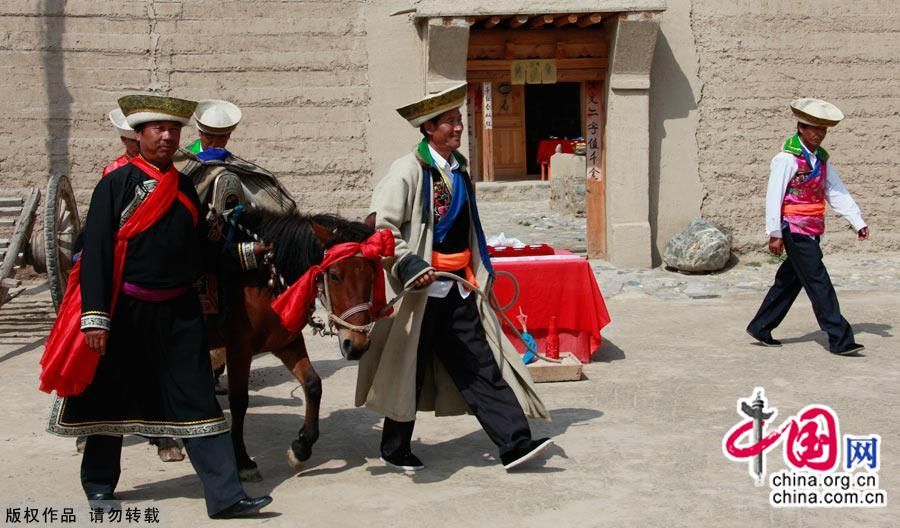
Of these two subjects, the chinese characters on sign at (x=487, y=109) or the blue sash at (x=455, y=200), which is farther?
the chinese characters on sign at (x=487, y=109)

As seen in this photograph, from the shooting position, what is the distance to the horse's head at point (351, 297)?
464cm

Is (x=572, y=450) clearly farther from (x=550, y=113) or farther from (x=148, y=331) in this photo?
(x=550, y=113)

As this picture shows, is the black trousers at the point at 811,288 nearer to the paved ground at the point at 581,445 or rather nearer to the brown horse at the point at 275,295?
the paved ground at the point at 581,445

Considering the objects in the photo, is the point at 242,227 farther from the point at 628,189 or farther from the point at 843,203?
the point at 628,189

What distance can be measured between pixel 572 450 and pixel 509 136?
20053mm

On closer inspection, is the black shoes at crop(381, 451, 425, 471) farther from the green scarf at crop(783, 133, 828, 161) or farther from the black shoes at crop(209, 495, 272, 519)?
the green scarf at crop(783, 133, 828, 161)

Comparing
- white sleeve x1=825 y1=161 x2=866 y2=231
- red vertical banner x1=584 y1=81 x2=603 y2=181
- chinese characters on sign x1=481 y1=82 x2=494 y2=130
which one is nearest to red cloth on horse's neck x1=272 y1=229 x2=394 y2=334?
white sleeve x1=825 y1=161 x2=866 y2=231

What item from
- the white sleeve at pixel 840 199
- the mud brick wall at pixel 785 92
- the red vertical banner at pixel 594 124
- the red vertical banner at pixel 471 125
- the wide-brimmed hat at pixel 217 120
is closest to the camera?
the wide-brimmed hat at pixel 217 120

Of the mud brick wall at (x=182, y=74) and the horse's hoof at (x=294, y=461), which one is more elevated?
the mud brick wall at (x=182, y=74)

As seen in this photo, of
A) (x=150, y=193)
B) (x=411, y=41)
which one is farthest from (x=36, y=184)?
(x=150, y=193)

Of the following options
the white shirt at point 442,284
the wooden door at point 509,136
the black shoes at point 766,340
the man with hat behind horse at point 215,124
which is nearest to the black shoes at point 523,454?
the white shirt at point 442,284

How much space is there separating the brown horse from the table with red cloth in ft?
8.48

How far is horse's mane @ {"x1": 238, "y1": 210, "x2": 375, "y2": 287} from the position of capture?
4.88 meters

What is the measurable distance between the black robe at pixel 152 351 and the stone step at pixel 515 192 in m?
16.7
